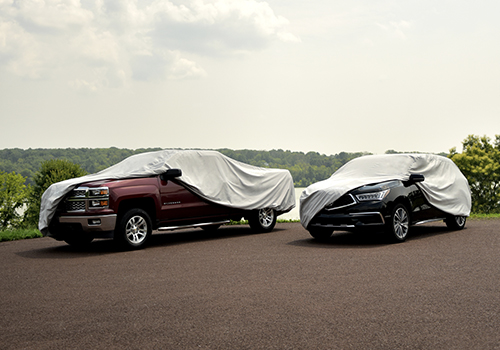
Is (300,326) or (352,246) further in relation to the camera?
(352,246)

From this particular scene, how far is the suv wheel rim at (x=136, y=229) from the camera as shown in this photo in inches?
414

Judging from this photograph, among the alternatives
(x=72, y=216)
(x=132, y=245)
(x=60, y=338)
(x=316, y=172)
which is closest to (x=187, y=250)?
(x=132, y=245)

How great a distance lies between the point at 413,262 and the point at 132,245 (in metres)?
5.63

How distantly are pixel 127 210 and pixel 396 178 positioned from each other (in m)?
5.98

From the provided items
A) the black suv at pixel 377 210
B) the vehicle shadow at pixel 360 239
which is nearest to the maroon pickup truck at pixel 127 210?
the vehicle shadow at pixel 360 239

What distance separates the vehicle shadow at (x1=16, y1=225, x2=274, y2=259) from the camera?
1027 cm

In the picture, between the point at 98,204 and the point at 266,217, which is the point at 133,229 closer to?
the point at 98,204

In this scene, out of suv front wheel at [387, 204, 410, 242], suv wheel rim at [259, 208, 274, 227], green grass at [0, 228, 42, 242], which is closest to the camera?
suv front wheel at [387, 204, 410, 242]

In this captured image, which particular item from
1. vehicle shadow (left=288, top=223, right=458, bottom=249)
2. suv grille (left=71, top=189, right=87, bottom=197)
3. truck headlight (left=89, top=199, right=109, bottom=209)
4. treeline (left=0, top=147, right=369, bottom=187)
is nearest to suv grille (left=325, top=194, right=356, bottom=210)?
vehicle shadow (left=288, top=223, right=458, bottom=249)

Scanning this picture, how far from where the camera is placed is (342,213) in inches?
419

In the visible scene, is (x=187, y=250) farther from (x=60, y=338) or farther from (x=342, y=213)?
(x=60, y=338)

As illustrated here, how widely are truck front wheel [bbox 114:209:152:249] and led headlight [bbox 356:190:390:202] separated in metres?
4.57

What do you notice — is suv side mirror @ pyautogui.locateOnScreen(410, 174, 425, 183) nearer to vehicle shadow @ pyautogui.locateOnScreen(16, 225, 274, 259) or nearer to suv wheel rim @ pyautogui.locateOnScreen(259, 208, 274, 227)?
suv wheel rim @ pyautogui.locateOnScreen(259, 208, 274, 227)

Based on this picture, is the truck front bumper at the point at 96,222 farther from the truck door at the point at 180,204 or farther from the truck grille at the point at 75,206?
the truck door at the point at 180,204
